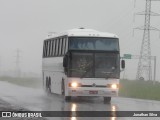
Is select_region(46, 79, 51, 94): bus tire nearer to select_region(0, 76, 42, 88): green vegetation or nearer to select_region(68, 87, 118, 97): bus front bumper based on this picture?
select_region(68, 87, 118, 97): bus front bumper

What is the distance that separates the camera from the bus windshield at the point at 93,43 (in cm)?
2773

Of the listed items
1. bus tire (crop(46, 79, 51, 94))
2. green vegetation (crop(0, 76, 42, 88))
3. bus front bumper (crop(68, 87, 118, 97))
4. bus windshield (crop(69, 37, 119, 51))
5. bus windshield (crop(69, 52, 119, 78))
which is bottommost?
green vegetation (crop(0, 76, 42, 88))

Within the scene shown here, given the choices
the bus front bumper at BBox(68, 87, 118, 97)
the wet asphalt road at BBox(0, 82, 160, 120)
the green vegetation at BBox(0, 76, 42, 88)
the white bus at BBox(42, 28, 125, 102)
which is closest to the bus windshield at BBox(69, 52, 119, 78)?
the white bus at BBox(42, 28, 125, 102)

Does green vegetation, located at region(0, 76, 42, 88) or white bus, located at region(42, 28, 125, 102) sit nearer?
white bus, located at region(42, 28, 125, 102)

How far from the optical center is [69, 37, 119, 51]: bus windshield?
91.0ft

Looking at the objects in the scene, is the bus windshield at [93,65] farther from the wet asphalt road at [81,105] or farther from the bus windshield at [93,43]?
the wet asphalt road at [81,105]

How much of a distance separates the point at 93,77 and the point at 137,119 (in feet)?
29.7

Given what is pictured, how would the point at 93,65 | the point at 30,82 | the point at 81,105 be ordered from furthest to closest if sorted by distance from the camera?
the point at 30,82 → the point at 93,65 → the point at 81,105

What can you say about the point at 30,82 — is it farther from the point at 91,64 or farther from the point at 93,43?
the point at 91,64

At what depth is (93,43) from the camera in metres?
27.9

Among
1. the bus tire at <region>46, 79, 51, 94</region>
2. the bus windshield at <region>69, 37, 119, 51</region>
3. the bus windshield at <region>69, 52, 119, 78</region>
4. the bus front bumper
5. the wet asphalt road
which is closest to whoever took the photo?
the wet asphalt road

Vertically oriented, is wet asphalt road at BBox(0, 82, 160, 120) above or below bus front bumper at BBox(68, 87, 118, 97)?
below

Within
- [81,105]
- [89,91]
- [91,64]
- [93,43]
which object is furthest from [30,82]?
[81,105]

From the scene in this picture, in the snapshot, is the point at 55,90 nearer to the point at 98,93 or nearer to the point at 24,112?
the point at 98,93
